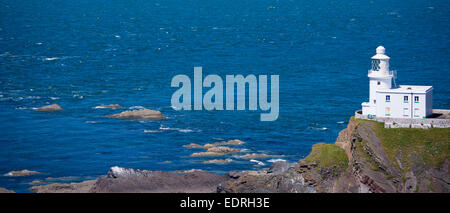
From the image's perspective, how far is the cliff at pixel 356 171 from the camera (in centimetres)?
8175

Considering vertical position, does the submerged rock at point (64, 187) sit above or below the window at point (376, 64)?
below

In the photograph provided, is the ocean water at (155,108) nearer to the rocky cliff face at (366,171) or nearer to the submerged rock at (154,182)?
the submerged rock at (154,182)

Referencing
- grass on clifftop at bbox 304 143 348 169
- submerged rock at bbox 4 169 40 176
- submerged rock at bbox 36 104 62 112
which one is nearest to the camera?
grass on clifftop at bbox 304 143 348 169

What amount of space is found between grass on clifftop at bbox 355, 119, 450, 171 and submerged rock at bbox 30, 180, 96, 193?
37.5 meters

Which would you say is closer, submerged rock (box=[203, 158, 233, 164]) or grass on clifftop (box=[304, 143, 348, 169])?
grass on clifftop (box=[304, 143, 348, 169])

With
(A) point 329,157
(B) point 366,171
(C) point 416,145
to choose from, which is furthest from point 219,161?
(C) point 416,145

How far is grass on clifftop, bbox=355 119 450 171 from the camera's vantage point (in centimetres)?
8212

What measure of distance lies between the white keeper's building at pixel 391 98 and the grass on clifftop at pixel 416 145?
8.84 ft

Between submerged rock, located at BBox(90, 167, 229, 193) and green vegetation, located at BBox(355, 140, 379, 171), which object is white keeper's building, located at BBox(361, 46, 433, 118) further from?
submerged rock, located at BBox(90, 167, 229, 193)

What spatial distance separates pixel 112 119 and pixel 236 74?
4886 cm

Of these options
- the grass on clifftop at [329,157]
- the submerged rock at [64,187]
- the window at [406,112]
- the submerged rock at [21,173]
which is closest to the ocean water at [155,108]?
the submerged rock at [21,173]

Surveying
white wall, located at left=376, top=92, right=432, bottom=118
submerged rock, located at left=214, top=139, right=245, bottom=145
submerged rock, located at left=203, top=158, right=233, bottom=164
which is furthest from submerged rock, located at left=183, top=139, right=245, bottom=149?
white wall, located at left=376, top=92, right=432, bottom=118

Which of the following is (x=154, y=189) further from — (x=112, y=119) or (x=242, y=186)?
(x=112, y=119)
